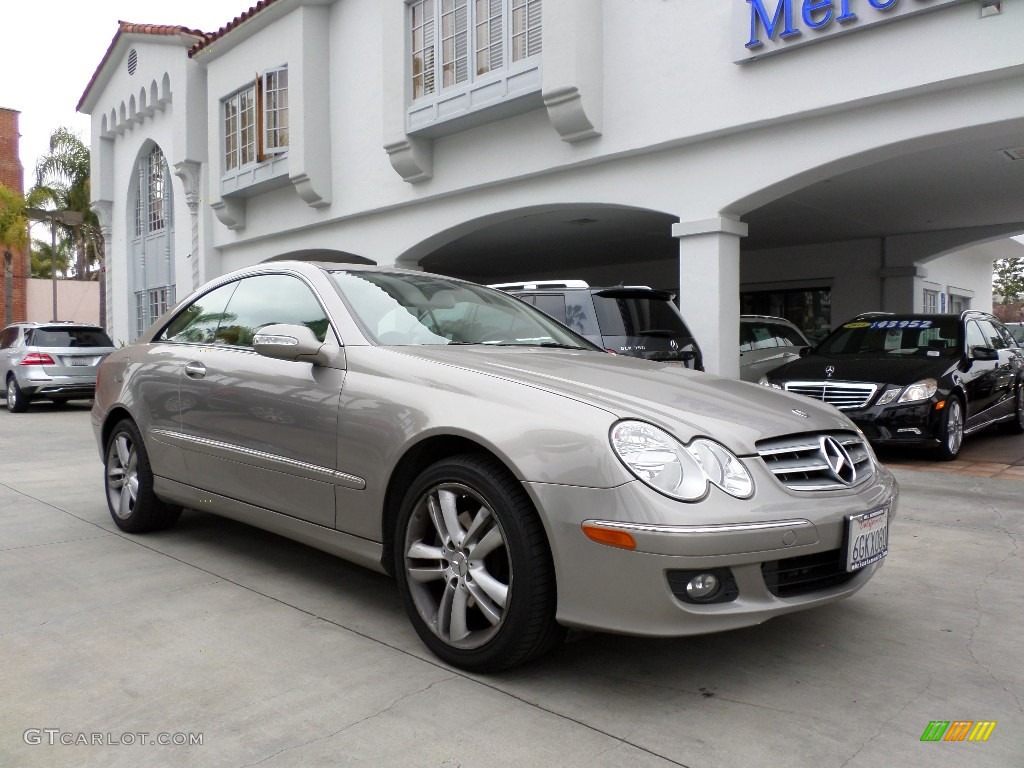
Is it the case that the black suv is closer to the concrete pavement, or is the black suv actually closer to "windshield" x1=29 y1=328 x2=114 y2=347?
the concrete pavement

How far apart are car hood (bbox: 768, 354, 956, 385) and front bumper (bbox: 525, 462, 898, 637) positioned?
5.90m

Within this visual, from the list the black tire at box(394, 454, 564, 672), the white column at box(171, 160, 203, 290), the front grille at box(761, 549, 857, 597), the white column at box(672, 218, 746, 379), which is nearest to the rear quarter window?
the white column at box(672, 218, 746, 379)

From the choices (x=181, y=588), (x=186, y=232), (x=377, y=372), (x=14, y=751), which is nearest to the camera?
(x=14, y=751)

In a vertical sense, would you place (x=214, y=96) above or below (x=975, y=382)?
above

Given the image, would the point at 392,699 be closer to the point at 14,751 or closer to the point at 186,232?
the point at 14,751

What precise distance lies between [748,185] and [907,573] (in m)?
5.95

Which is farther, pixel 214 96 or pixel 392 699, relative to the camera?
pixel 214 96

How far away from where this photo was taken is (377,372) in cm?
346

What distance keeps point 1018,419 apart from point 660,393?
9.28m

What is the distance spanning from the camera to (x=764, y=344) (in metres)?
11.9

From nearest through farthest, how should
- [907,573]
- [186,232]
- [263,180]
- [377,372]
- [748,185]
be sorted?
[377,372] < [907,573] < [748,185] < [263,180] < [186,232]

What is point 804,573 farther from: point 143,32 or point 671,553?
point 143,32

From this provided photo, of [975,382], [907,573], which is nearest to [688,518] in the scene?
[907,573]

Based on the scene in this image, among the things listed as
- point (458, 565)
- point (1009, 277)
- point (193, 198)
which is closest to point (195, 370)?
point (458, 565)
